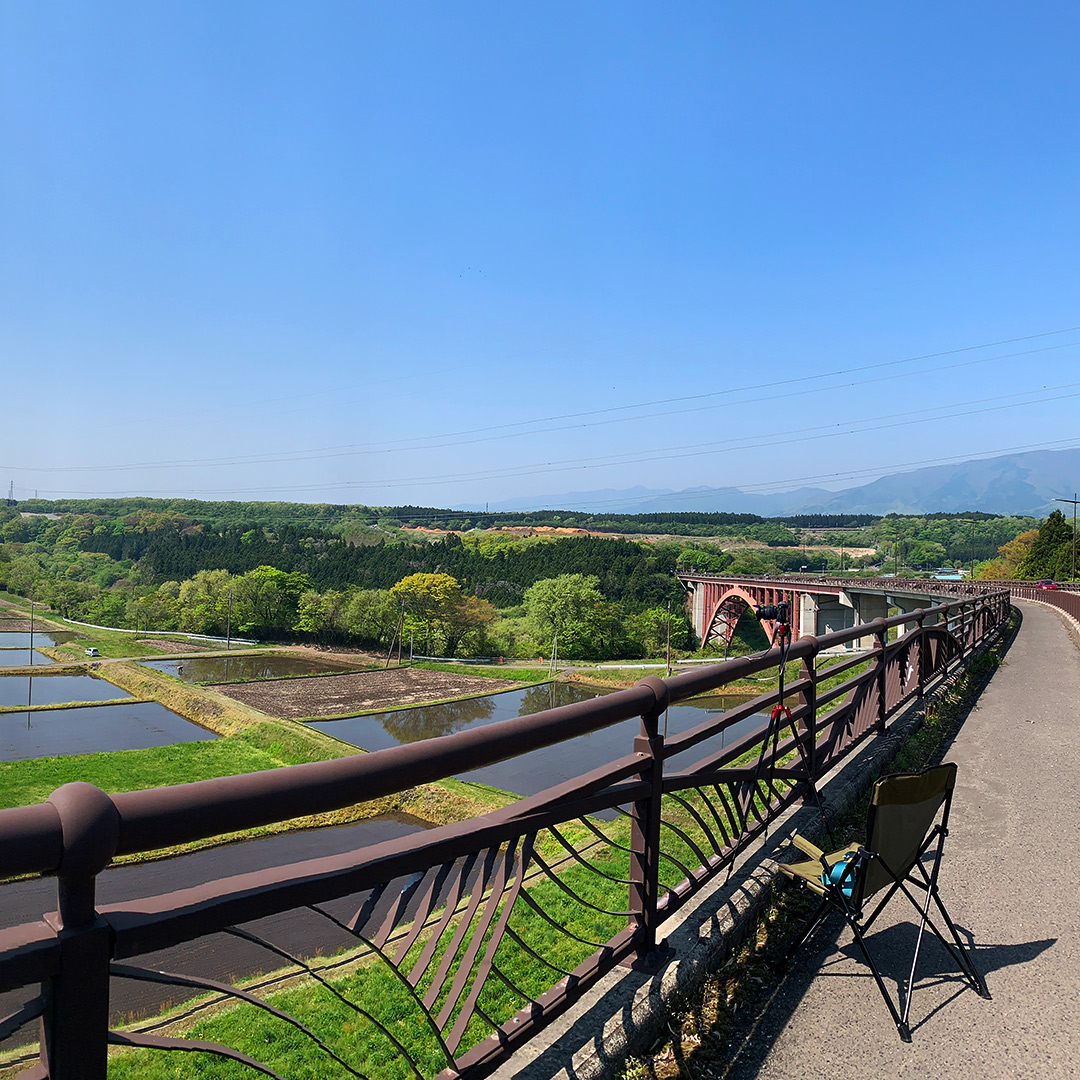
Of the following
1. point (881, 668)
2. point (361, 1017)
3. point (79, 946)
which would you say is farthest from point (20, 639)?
point (79, 946)

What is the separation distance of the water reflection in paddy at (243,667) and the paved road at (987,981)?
5079 cm

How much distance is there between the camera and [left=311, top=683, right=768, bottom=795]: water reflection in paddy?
28094 millimetres

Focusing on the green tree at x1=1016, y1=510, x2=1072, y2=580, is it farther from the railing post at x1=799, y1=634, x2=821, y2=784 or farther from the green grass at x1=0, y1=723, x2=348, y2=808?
the railing post at x1=799, y1=634, x2=821, y2=784

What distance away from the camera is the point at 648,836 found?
8.36 ft

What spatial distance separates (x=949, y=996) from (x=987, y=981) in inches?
8.7

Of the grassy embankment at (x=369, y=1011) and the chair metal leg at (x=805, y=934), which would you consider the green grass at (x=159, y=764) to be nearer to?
the grassy embankment at (x=369, y=1011)

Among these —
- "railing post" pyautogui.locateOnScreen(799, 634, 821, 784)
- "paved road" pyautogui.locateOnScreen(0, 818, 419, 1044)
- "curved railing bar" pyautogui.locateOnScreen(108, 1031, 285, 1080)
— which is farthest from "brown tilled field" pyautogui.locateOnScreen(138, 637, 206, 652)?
"curved railing bar" pyautogui.locateOnScreen(108, 1031, 285, 1080)

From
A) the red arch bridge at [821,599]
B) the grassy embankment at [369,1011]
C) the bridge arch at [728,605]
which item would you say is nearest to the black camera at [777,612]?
the grassy embankment at [369,1011]

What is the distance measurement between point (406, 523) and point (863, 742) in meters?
187

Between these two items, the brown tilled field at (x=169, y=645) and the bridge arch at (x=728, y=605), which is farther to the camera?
the brown tilled field at (x=169, y=645)

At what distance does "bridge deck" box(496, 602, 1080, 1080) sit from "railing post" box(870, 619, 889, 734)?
121 cm

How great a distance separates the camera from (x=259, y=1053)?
19.2ft

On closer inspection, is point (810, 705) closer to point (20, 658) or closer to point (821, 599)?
point (821, 599)

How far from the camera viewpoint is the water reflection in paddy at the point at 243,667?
5269 centimetres
